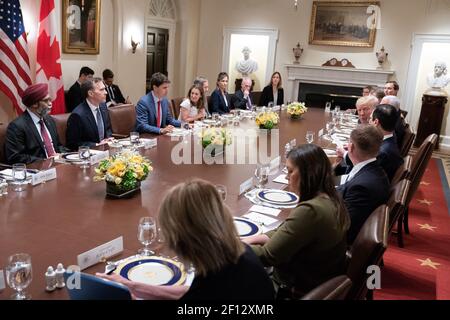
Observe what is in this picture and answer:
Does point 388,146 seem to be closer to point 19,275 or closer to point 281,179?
point 281,179

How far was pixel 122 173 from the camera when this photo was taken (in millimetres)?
2268

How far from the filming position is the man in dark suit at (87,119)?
12.3 ft

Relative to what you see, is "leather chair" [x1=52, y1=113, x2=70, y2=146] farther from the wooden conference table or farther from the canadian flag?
the canadian flag

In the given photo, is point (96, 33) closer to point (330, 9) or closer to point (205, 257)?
point (330, 9)

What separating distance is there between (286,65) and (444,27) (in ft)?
10.2

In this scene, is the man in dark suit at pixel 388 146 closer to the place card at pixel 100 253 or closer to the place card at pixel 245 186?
the place card at pixel 245 186

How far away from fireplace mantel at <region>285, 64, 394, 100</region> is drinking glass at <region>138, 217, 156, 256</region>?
309 inches

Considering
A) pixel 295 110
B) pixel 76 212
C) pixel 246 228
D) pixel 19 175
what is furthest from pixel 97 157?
pixel 295 110

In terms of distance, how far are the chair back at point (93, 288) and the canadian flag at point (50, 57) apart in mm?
5494

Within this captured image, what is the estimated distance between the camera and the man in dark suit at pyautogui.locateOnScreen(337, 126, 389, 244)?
Answer: 231cm

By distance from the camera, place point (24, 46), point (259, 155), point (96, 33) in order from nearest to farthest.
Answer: point (259, 155) → point (24, 46) → point (96, 33)

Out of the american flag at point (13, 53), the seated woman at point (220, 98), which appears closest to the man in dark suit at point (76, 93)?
the american flag at point (13, 53)

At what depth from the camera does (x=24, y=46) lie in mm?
5680

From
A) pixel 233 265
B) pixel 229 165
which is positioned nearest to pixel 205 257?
pixel 233 265
